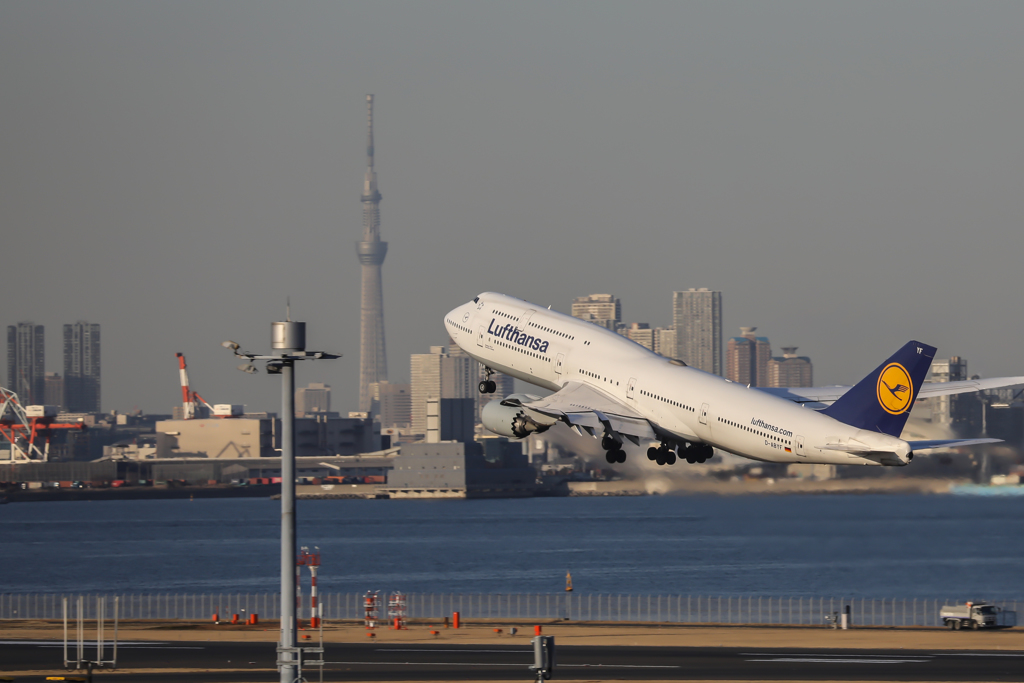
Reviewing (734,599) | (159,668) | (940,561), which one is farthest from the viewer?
(940,561)

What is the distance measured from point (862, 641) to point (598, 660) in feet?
59.9

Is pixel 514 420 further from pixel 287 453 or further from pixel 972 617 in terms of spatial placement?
pixel 972 617

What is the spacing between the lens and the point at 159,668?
70438 mm

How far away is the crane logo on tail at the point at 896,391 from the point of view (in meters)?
55.8

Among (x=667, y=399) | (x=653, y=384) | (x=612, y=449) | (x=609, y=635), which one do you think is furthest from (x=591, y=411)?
(x=609, y=635)

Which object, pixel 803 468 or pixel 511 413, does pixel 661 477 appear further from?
pixel 511 413

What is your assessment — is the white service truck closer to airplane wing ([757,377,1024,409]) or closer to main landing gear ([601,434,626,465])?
airplane wing ([757,377,1024,409])

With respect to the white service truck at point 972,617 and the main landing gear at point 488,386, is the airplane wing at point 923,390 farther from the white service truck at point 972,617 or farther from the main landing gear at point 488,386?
the white service truck at point 972,617

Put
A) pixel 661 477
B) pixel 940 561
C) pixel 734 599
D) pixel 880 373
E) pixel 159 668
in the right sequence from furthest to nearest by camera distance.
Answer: pixel 940 561, pixel 734 599, pixel 661 477, pixel 159 668, pixel 880 373

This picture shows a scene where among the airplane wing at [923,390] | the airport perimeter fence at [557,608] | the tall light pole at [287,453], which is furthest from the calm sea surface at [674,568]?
the tall light pole at [287,453]

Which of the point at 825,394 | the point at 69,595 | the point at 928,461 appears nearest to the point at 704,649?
the point at 825,394

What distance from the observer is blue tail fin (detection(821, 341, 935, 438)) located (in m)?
55.8

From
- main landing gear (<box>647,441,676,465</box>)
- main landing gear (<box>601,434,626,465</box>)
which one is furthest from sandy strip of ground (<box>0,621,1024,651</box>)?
main landing gear (<box>601,434,626,465</box>)

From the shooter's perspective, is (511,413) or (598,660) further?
(598,660)
